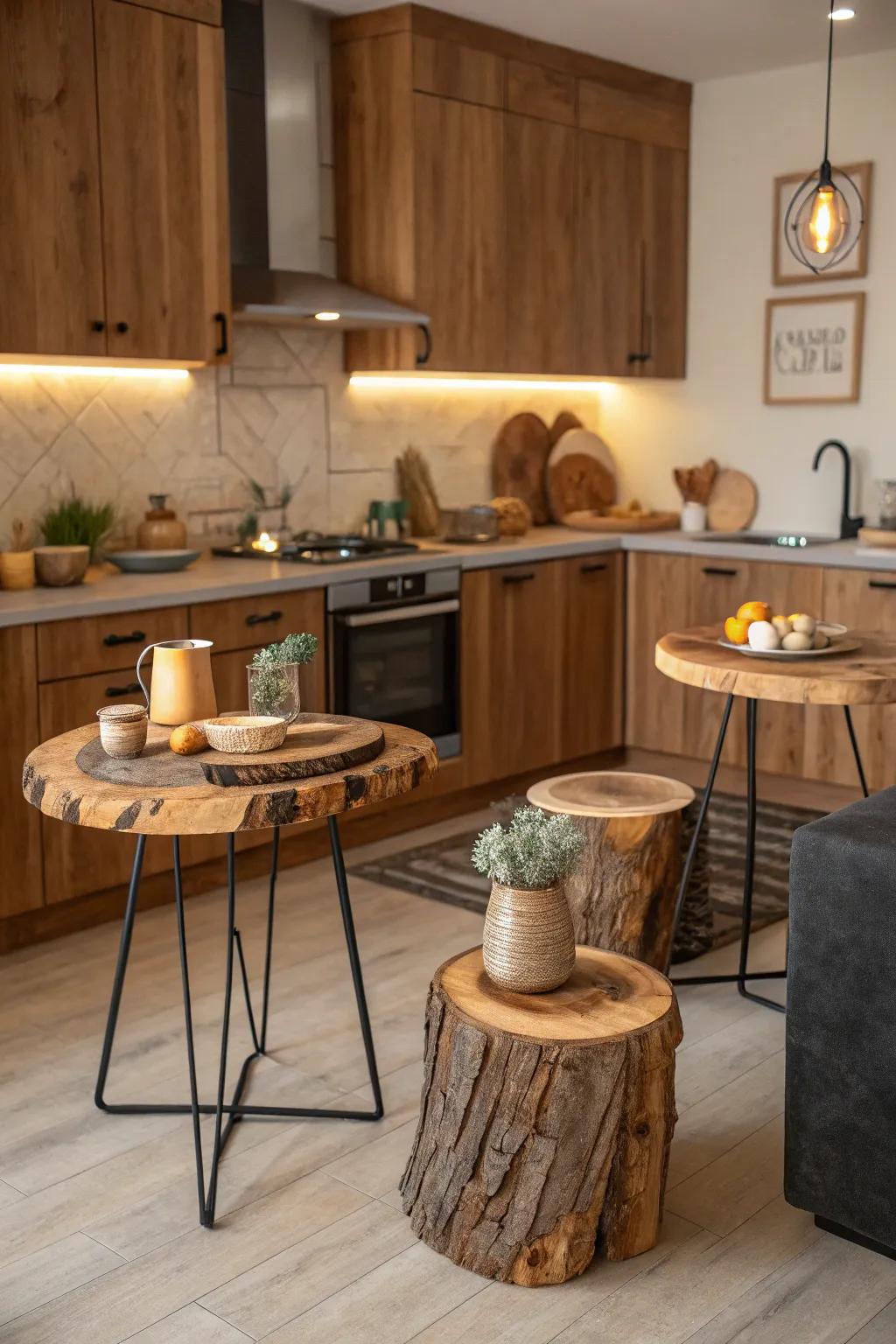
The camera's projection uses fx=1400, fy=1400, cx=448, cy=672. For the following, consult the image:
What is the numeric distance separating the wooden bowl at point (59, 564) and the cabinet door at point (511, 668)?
1370 millimetres

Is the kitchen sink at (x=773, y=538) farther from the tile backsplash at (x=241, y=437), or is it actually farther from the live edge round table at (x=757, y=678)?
the live edge round table at (x=757, y=678)

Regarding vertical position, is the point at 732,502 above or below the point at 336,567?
above

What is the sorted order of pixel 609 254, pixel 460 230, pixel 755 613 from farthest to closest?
pixel 609 254
pixel 460 230
pixel 755 613

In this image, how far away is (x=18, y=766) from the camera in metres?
3.54

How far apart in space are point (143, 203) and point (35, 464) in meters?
0.83

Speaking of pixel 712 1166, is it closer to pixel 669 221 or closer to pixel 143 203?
pixel 143 203

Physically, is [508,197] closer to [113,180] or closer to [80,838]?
[113,180]

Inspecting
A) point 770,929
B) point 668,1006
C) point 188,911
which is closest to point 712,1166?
point 668,1006

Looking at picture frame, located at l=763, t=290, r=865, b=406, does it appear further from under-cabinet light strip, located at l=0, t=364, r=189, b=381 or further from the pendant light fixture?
under-cabinet light strip, located at l=0, t=364, r=189, b=381

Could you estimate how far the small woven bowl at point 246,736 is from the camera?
7.54 ft

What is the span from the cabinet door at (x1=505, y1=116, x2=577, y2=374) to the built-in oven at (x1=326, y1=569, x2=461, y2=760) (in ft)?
3.77

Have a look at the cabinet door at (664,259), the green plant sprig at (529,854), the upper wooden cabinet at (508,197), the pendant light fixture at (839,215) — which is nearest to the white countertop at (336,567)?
the upper wooden cabinet at (508,197)

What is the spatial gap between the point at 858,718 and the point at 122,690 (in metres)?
2.51

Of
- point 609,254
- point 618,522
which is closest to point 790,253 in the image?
point 609,254
